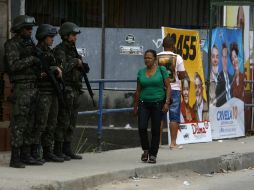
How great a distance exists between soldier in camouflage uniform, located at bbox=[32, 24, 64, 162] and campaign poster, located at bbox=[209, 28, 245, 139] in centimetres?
468

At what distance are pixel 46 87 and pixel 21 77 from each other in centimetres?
51

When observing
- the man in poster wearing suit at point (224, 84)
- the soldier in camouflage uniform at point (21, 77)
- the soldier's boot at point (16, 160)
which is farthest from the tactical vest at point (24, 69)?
the man in poster wearing suit at point (224, 84)

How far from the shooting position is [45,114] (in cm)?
946

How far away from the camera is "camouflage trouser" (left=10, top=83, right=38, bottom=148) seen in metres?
9.15

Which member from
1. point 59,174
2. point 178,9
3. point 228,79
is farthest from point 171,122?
point 178,9

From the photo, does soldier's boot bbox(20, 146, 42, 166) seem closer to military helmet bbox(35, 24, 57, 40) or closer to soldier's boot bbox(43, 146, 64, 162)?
soldier's boot bbox(43, 146, 64, 162)

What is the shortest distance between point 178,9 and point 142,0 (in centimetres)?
88

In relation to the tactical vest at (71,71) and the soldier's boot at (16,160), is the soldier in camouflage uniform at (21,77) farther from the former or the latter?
the tactical vest at (71,71)

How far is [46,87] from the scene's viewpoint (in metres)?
9.58

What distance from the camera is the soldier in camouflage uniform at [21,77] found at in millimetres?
9062

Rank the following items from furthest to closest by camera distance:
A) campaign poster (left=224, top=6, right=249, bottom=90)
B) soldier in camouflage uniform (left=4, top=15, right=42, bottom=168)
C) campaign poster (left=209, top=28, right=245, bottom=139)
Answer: campaign poster (left=224, top=6, right=249, bottom=90) → campaign poster (left=209, top=28, right=245, bottom=139) → soldier in camouflage uniform (left=4, top=15, right=42, bottom=168)

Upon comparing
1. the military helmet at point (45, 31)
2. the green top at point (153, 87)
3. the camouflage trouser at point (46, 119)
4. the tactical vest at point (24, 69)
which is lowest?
the camouflage trouser at point (46, 119)

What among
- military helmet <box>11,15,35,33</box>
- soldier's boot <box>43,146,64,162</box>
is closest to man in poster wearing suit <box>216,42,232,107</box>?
soldier's boot <box>43,146,64,162</box>

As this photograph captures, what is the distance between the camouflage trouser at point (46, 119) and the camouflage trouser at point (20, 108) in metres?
0.23
